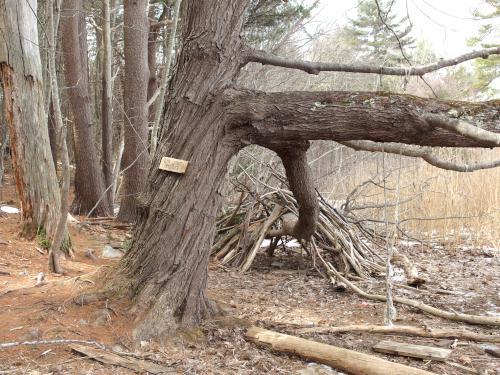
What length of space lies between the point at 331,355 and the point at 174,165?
1.48 meters

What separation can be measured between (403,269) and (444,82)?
1144 cm

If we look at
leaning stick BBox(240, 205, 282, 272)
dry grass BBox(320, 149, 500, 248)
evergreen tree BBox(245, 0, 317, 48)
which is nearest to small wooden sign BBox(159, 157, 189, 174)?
leaning stick BBox(240, 205, 282, 272)

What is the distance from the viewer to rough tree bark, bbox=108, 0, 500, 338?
9.66ft

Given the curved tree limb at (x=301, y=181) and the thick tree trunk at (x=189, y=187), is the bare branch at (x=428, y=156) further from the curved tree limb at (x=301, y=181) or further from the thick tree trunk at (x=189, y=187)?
the thick tree trunk at (x=189, y=187)

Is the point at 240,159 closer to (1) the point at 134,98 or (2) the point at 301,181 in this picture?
(1) the point at 134,98

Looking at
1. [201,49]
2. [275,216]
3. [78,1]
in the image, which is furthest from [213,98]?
[78,1]

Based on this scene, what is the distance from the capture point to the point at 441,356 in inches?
114

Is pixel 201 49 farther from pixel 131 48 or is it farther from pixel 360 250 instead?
pixel 131 48

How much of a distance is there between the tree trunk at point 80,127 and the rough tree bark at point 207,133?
558 cm

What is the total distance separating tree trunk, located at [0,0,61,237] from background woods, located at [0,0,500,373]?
1 cm

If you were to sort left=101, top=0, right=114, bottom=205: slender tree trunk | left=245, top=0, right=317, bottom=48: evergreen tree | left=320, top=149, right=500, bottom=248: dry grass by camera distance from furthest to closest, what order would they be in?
left=245, top=0, right=317, bottom=48: evergreen tree < left=101, top=0, right=114, bottom=205: slender tree trunk < left=320, top=149, right=500, bottom=248: dry grass

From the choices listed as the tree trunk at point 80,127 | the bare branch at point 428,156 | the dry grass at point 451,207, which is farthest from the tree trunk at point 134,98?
the bare branch at point 428,156

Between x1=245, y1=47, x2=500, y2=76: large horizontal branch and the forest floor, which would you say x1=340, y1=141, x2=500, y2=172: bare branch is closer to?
x1=245, y1=47, x2=500, y2=76: large horizontal branch

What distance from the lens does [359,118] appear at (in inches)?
117
